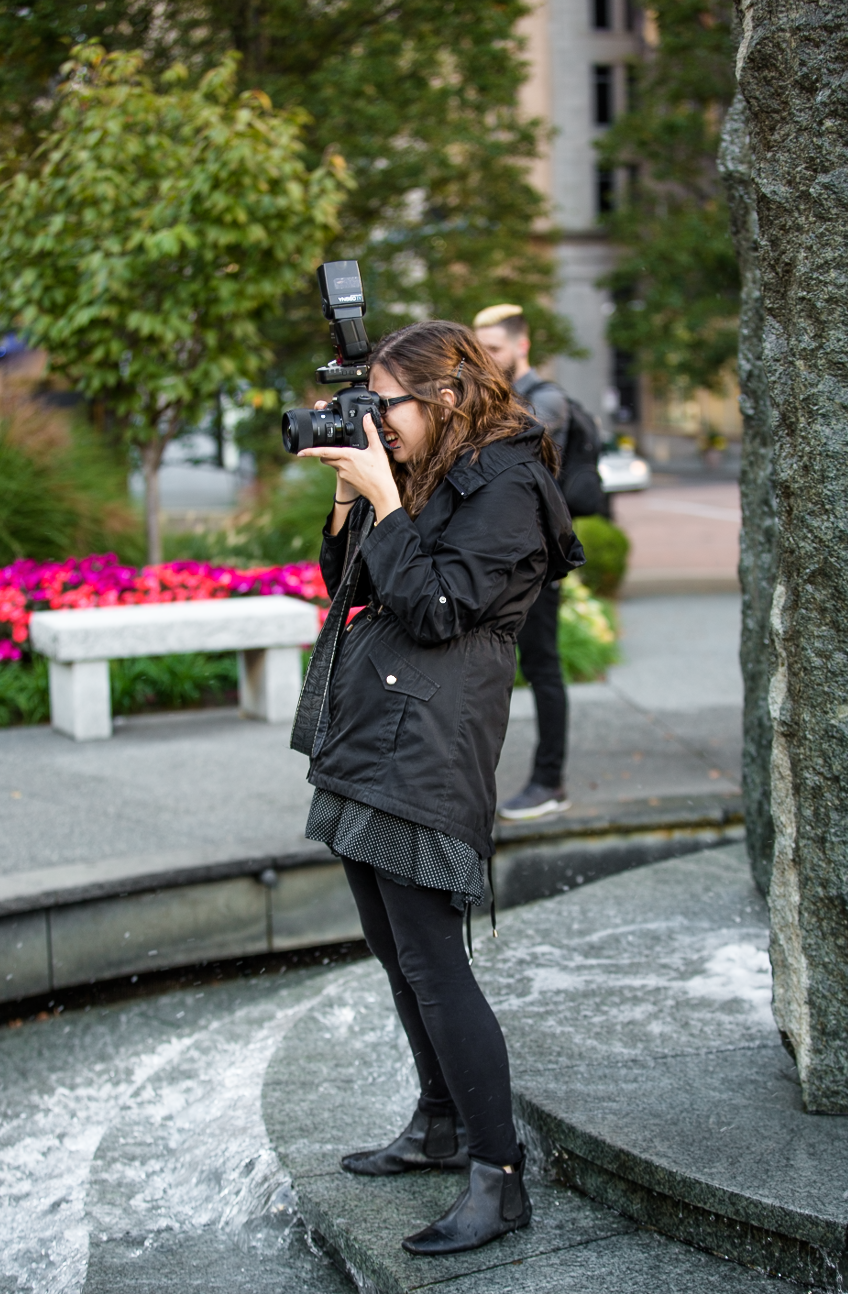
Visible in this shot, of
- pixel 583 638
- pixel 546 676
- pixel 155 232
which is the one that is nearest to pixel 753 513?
pixel 546 676

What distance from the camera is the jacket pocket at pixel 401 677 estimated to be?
2.50 meters

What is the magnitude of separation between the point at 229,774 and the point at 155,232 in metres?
3.75

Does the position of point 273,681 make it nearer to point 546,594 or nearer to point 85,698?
point 85,698

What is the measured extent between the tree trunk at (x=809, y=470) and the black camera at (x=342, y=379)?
0.87m

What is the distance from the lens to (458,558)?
8.11ft

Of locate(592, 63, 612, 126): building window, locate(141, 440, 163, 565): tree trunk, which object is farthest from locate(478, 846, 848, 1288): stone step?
locate(592, 63, 612, 126): building window

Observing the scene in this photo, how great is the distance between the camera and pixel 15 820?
5172 millimetres

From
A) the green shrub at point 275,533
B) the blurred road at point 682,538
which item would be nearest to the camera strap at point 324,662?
Answer: the blurred road at point 682,538

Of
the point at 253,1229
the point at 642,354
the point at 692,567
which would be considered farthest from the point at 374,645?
the point at 642,354

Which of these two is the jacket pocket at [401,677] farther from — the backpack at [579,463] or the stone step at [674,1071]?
the backpack at [579,463]

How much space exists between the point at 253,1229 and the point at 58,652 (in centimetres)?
384

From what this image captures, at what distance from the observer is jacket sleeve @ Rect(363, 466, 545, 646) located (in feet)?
7.97

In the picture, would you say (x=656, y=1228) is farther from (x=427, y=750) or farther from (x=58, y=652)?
(x=58, y=652)

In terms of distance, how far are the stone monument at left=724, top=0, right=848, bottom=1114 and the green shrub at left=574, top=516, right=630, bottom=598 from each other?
309 inches
